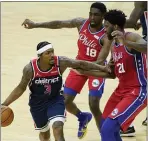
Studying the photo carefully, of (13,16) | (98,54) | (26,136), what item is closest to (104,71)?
(98,54)

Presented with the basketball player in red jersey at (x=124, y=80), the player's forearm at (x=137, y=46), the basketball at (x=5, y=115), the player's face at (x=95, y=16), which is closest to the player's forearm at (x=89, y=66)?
the basketball player in red jersey at (x=124, y=80)

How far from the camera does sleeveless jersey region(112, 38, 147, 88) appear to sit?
7062 mm

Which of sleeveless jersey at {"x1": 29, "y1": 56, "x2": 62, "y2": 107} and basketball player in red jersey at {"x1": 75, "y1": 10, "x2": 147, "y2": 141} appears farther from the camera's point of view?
sleeveless jersey at {"x1": 29, "y1": 56, "x2": 62, "y2": 107}

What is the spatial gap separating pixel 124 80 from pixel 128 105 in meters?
0.34

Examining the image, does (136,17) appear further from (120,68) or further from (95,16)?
(120,68)

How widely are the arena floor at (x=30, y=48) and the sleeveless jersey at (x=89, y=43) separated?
4.07 feet

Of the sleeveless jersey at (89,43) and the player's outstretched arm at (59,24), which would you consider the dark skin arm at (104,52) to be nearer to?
the sleeveless jersey at (89,43)

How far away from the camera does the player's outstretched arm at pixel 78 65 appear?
286 inches

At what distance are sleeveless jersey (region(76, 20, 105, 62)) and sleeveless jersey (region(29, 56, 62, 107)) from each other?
1.10 metres

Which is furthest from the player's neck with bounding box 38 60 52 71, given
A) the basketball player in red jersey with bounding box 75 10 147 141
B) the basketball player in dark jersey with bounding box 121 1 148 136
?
the basketball player in dark jersey with bounding box 121 1 148 136

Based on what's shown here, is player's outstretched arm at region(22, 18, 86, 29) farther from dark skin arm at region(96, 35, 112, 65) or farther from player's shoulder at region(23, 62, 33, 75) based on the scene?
player's shoulder at region(23, 62, 33, 75)

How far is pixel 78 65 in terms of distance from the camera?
7398mm

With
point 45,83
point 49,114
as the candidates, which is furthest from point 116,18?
point 49,114

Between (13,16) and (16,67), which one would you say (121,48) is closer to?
(16,67)
